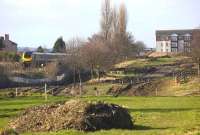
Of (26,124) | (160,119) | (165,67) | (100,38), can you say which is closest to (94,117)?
(26,124)

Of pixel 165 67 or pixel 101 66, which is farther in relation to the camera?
pixel 165 67

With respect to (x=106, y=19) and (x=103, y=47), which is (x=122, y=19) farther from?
(x=103, y=47)

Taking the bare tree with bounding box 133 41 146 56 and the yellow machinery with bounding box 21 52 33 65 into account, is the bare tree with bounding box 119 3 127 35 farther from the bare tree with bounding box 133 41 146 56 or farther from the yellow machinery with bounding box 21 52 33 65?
the yellow machinery with bounding box 21 52 33 65

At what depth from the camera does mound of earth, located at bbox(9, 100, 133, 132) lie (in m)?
19.2

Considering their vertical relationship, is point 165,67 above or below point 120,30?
below

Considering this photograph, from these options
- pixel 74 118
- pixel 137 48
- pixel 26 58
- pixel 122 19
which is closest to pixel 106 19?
pixel 122 19

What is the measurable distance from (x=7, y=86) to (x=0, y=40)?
1874 inches

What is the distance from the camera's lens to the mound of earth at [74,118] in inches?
754

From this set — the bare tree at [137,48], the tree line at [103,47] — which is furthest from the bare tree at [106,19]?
the bare tree at [137,48]

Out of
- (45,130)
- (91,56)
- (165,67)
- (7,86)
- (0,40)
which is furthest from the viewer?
(0,40)

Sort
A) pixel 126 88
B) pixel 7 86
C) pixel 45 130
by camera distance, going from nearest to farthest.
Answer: pixel 45 130 < pixel 126 88 < pixel 7 86

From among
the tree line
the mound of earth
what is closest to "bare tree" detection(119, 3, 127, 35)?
the tree line

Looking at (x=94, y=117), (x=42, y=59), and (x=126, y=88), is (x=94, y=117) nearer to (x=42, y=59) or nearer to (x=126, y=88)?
(x=126, y=88)

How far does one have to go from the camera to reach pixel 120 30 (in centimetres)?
12888
